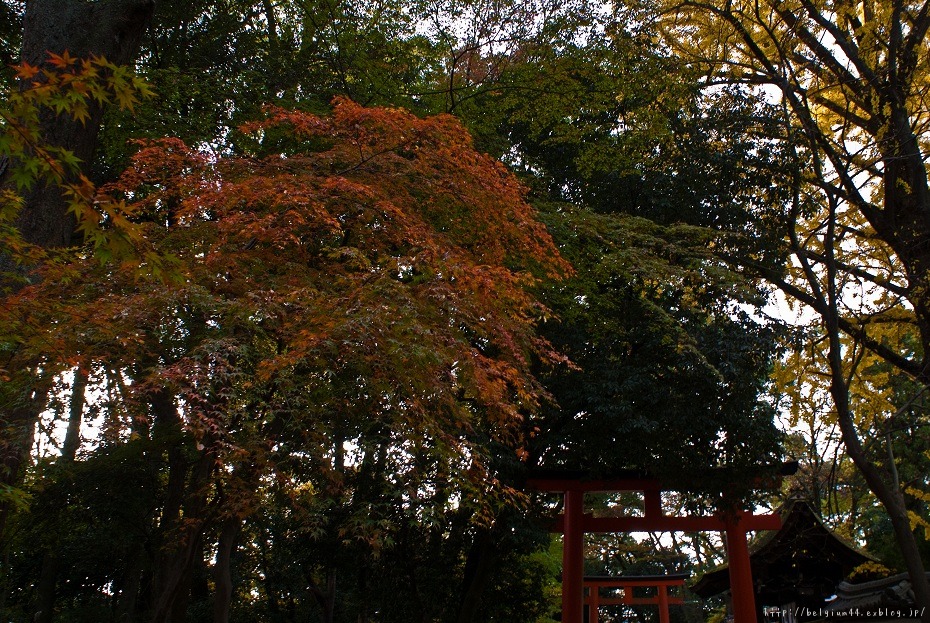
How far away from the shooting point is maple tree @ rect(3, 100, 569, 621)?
14.1ft

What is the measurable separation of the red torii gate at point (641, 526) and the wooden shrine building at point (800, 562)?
21cm

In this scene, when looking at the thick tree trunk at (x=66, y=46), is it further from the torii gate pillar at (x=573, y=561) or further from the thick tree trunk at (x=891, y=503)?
the torii gate pillar at (x=573, y=561)

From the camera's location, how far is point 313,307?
4375mm

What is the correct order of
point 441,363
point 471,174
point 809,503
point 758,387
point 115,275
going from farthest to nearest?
1. point 809,503
2. point 758,387
3. point 471,174
4. point 115,275
5. point 441,363

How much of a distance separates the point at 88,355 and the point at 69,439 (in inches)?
232

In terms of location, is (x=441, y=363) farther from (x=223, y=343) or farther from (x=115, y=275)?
(x=115, y=275)

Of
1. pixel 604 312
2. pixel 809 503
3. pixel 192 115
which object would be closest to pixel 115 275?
pixel 192 115

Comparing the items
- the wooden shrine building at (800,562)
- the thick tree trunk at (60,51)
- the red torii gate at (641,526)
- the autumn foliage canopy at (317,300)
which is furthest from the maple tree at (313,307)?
the wooden shrine building at (800,562)

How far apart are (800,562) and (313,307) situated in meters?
7.62

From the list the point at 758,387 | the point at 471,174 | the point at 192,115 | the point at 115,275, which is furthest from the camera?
the point at 758,387

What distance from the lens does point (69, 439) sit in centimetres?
933

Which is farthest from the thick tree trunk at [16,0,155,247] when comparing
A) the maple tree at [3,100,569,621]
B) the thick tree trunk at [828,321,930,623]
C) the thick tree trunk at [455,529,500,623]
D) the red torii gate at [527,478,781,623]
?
the red torii gate at [527,478,781,623]

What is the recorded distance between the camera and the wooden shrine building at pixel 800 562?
8594mm

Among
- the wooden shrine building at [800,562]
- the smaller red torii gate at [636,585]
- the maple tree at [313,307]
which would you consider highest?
the maple tree at [313,307]
